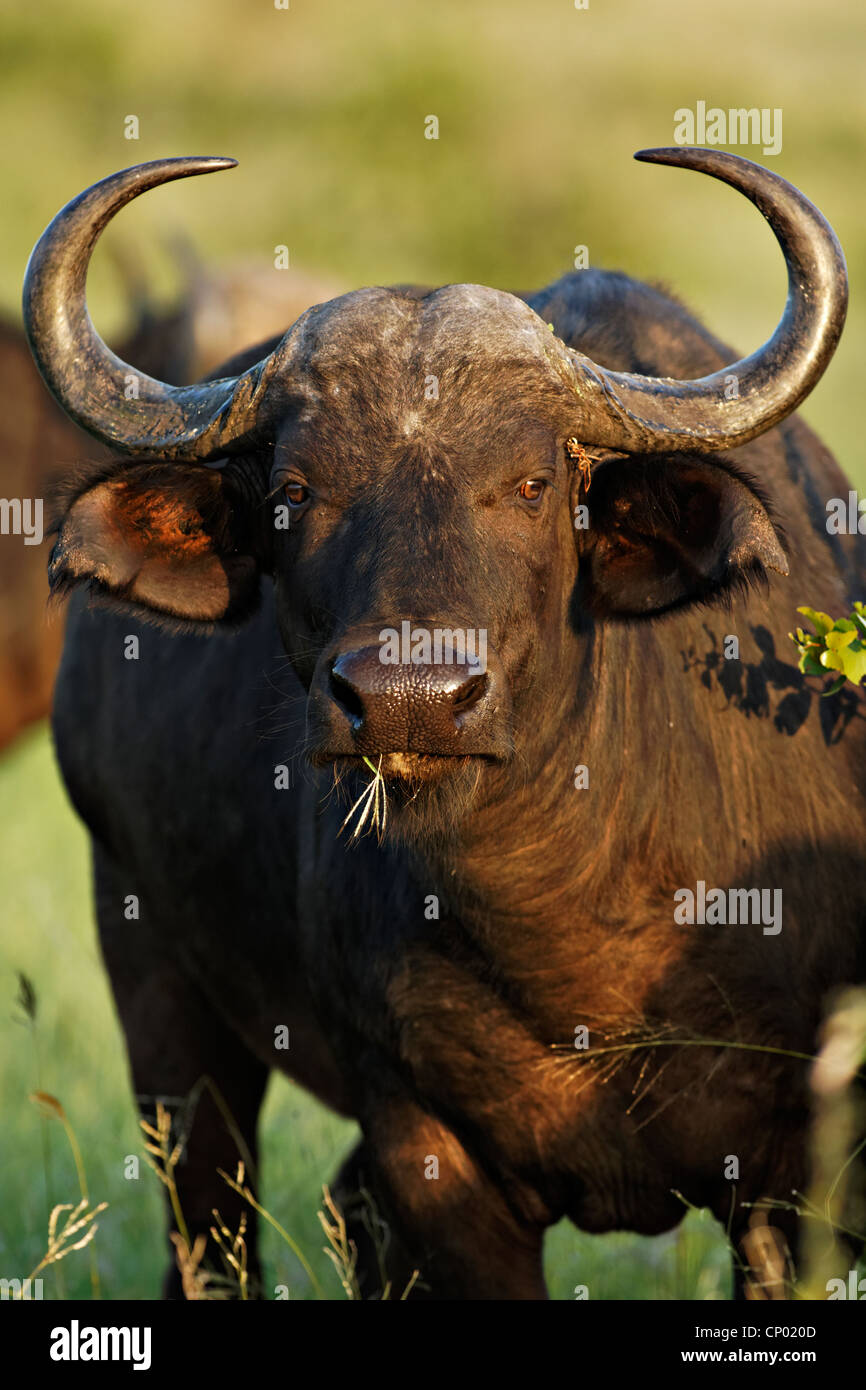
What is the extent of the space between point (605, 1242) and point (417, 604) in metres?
3.45

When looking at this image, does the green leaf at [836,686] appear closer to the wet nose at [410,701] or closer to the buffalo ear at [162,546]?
the wet nose at [410,701]

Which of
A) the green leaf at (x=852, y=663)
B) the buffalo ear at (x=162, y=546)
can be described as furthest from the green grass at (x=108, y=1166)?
the green leaf at (x=852, y=663)

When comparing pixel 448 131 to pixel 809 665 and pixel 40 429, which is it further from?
pixel 809 665

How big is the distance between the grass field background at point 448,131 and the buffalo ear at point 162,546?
46.1 ft

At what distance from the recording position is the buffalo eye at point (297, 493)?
13.3 feet

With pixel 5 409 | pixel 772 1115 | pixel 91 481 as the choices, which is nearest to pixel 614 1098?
pixel 772 1115

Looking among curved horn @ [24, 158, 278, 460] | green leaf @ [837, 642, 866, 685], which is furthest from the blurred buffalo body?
green leaf @ [837, 642, 866, 685]

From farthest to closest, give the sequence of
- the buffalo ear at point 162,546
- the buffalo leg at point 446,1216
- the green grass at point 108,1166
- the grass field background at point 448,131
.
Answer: the grass field background at point 448,131
the green grass at point 108,1166
the buffalo leg at point 446,1216
the buffalo ear at point 162,546

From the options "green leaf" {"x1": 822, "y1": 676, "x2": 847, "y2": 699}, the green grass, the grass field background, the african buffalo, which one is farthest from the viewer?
the grass field background

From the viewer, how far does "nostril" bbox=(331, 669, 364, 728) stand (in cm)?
360

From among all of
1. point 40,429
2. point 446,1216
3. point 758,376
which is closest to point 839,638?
point 758,376

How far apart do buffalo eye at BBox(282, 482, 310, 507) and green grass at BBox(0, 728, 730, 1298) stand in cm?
174

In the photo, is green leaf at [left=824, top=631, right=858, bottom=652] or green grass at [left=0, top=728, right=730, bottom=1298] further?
green grass at [left=0, top=728, right=730, bottom=1298]

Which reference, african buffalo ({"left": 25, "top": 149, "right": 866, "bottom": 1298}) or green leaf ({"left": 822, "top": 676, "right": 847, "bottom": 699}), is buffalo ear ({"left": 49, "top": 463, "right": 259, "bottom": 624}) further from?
green leaf ({"left": 822, "top": 676, "right": 847, "bottom": 699})
